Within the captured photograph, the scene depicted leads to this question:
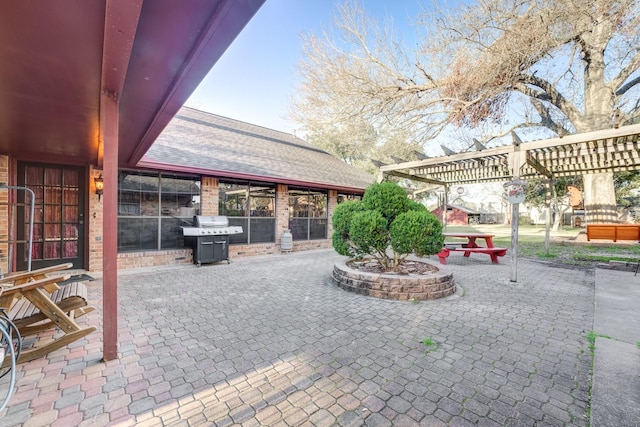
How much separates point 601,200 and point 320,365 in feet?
43.5

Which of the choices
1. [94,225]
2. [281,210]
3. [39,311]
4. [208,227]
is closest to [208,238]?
[208,227]

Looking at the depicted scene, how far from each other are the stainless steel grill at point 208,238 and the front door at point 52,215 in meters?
2.29

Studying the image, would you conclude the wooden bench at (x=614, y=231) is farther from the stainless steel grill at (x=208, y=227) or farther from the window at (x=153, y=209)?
the window at (x=153, y=209)

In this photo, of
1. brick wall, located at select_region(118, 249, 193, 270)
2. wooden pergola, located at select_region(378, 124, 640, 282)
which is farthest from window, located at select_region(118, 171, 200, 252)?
→ wooden pergola, located at select_region(378, 124, 640, 282)

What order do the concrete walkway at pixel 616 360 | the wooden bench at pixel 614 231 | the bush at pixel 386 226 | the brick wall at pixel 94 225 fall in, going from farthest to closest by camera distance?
the wooden bench at pixel 614 231, the brick wall at pixel 94 225, the bush at pixel 386 226, the concrete walkway at pixel 616 360

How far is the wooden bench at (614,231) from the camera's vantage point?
9.05 metres

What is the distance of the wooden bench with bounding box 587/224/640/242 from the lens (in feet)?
29.7

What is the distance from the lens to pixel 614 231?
Answer: 30.9 feet

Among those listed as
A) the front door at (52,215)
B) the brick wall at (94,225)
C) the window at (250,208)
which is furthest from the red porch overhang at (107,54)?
the window at (250,208)

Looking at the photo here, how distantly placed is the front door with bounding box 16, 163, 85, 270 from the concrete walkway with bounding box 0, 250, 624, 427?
2.33 meters

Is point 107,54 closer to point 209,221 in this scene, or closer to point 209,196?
point 209,221

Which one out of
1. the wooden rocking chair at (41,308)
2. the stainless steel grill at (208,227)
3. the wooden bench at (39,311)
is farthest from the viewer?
the stainless steel grill at (208,227)

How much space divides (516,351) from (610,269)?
21.4ft

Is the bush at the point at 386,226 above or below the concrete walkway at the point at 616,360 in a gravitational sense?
above
